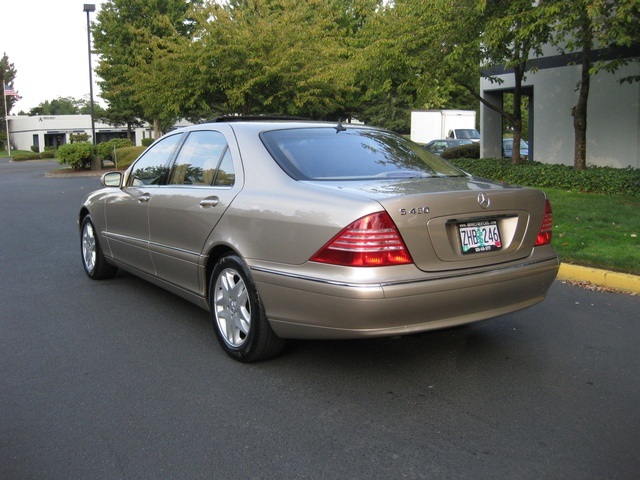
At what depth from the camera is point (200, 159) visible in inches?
200

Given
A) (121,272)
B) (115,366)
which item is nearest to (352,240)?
(115,366)

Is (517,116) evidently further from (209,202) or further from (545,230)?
(209,202)

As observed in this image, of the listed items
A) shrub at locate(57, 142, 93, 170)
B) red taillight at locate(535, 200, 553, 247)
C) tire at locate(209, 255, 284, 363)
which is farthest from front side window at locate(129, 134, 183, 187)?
shrub at locate(57, 142, 93, 170)

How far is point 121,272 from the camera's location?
729 centimetres

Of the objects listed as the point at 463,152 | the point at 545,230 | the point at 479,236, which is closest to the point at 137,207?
the point at 479,236

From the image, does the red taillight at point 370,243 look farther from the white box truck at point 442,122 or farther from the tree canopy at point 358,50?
the white box truck at point 442,122

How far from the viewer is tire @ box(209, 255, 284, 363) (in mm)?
4137

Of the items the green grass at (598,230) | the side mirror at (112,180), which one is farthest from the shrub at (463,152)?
the side mirror at (112,180)

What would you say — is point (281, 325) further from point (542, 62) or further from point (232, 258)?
point (542, 62)

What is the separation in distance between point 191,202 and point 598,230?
5.81 metres

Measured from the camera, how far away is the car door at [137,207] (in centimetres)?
555

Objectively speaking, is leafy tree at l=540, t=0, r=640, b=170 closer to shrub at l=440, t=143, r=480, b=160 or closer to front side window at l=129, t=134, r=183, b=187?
front side window at l=129, t=134, r=183, b=187

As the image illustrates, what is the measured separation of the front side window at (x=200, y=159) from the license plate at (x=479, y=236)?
181 cm

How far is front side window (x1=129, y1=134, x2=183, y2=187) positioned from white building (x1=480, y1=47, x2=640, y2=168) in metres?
11.6
